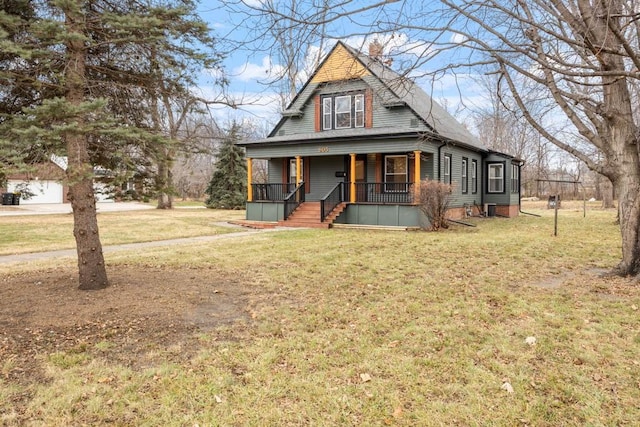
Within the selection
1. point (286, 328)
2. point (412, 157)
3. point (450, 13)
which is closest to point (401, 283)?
point (286, 328)

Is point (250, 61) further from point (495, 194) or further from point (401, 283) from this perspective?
point (495, 194)

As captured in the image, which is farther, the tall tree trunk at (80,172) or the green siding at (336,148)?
the green siding at (336,148)

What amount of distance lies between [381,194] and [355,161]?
234 cm

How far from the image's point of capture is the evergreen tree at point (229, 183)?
32.2 metres

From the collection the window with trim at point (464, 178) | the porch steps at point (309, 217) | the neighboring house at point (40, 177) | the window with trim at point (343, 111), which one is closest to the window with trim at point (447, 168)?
the window with trim at point (464, 178)

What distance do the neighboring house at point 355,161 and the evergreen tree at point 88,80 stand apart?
393 inches

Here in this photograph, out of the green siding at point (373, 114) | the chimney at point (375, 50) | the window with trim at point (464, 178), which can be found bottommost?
the window with trim at point (464, 178)

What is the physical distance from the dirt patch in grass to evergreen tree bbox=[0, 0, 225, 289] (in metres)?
0.63

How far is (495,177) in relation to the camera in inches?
922

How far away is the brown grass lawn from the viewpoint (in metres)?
3.03

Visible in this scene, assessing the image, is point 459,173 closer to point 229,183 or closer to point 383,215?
point 383,215

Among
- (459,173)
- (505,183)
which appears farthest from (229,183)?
(505,183)

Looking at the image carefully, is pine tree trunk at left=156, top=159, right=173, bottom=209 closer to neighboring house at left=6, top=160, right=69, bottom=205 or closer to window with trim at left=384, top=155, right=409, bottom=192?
neighboring house at left=6, top=160, right=69, bottom=205

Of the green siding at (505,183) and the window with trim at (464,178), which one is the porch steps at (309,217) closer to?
the window with trim at (464,178)
